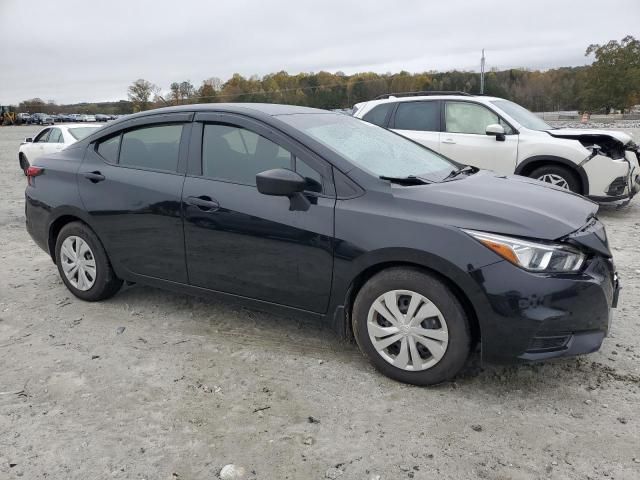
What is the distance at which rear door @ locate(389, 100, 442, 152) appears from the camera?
860 cm

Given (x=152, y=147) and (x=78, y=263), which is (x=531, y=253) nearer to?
(x=152, y=147)

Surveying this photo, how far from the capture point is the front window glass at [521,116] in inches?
326

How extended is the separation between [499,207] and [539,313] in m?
0.63

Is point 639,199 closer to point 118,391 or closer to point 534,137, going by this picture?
point 534,137

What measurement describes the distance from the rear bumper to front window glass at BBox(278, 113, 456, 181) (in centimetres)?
105

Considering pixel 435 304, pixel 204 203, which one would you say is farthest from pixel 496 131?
pixel 435 304

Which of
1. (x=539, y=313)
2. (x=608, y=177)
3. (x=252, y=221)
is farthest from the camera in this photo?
(x=608, y=177)

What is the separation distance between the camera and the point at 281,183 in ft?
11.0

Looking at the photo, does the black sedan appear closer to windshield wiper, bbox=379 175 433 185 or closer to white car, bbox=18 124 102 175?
windshield wiper, bbox=379 175 433 185

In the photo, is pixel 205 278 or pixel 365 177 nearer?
pixel 365 177

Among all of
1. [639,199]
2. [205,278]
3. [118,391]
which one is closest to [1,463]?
[118,391]

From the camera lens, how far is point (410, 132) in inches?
343

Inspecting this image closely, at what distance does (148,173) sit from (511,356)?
2.82 meters

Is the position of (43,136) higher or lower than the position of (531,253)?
higher
